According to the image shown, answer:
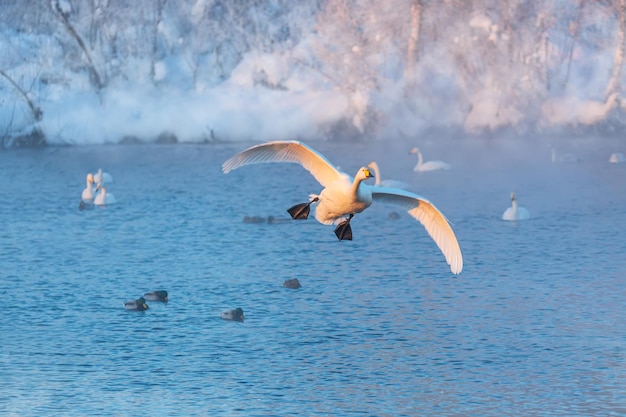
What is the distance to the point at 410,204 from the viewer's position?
1830cm

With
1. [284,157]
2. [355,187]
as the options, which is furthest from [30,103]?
[355,187]

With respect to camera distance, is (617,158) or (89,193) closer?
(89,193)

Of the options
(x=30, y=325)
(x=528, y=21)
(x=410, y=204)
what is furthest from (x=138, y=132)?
(x=410, y=204)

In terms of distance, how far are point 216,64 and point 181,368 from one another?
130ft

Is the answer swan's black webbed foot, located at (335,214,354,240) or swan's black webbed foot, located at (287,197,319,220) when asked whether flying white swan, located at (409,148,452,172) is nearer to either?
swan's black webbed foot, located at (335,214,354,240)

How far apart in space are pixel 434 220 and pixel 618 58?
3713 cm

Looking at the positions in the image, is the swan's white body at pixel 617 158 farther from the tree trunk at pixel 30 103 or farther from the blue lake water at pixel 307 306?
the tree trunk at pixel 30 103

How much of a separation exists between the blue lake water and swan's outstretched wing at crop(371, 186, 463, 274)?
7.16 ft

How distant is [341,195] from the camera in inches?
696

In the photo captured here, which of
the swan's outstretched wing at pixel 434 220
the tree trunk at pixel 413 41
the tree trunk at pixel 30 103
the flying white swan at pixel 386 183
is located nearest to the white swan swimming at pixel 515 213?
the flying white swan at pixel 386 183

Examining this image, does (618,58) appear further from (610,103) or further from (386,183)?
(386,183)

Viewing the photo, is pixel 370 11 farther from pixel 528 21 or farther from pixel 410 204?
pixel 410 204

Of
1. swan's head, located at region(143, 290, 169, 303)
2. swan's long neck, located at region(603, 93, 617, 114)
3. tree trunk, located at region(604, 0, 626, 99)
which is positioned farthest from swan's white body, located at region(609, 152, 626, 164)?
swan's head, located at region(143, 290, 169, 303)

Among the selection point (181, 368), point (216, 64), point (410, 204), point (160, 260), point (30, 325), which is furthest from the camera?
point (216, 64)
